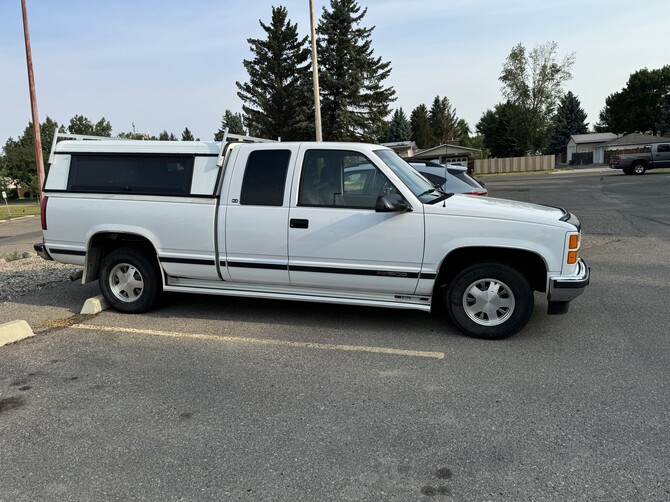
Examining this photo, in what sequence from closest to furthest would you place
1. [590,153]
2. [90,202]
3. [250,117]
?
[90,202] → [250,117] → [590,153]

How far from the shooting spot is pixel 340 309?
6219 mm

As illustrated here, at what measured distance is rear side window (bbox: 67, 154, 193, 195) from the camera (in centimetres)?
579

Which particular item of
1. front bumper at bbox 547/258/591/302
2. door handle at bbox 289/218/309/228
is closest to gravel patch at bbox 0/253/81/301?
door handle at bbox 289/218/309/228

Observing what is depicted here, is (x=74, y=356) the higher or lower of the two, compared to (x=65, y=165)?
lower

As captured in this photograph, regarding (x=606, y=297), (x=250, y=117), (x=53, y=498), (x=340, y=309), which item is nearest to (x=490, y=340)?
(x=340, y=309)

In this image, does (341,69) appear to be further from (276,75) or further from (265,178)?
(265,178)

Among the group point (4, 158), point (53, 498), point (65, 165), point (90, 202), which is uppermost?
point (4, 158)

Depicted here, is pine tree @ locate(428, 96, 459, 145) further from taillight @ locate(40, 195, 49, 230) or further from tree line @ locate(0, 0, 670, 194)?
taillight @ locate(40, 195, 49, 230)

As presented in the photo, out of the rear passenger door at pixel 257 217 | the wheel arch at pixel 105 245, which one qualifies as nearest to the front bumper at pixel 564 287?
the rear passenger door at pixel 257 217

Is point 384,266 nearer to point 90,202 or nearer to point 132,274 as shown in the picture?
point 132,274

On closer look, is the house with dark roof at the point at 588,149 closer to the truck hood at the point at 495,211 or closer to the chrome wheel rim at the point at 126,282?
the truck hood at the point at 495,211

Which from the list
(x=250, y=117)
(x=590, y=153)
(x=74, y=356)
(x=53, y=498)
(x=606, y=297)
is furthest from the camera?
(x=590, y=153)

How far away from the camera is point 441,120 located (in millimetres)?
87375

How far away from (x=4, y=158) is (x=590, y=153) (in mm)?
77335
